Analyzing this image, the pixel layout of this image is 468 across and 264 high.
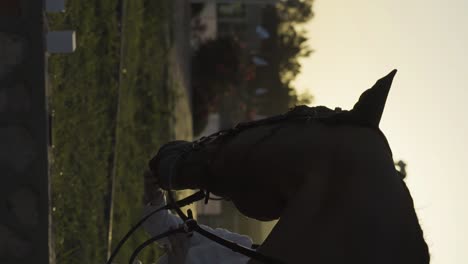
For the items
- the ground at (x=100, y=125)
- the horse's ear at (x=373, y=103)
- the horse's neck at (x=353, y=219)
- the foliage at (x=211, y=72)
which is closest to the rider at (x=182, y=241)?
the horse's neck at (x=353, y=219)

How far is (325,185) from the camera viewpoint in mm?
2674

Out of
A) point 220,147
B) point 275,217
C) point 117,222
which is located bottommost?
point 117,222

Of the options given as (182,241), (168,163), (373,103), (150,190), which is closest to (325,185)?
(373,103)

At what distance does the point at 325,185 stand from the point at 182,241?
1036mm

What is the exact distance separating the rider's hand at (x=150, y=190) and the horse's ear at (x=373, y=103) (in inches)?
45.5

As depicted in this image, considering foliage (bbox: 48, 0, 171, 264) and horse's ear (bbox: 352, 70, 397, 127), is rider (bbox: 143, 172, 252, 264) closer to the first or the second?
horse's ear (bbox: 352, 70, 397, 127)

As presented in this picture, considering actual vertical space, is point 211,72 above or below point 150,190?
below

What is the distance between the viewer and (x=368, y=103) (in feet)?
8.87

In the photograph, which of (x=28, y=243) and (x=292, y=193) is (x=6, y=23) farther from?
(x=292, y=193)

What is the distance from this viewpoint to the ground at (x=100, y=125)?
6.50 m

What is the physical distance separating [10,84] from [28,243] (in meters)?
0.95

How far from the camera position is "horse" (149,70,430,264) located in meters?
2.56

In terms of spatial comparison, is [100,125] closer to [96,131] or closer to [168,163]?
[96,131]

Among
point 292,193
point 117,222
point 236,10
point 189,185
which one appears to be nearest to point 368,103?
point 292,193
